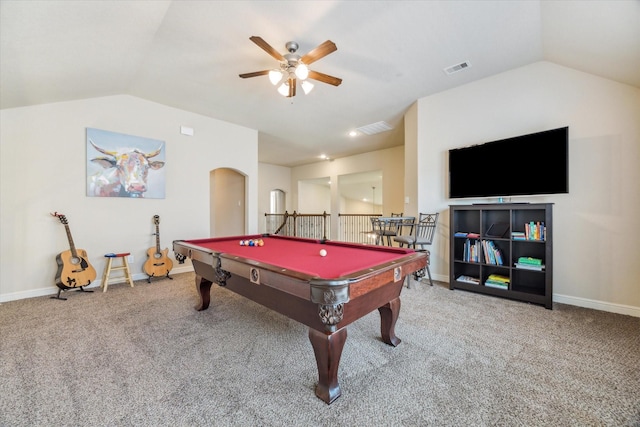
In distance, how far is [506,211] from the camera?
330 cm

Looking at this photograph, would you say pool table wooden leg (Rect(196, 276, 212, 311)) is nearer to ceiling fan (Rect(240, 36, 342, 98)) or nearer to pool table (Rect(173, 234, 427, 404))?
pool table (Rect(173, 234, 427, 404))

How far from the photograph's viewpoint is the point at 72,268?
3.23 meters

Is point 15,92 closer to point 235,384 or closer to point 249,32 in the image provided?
point 249,32

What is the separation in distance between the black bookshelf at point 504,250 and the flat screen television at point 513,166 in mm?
281

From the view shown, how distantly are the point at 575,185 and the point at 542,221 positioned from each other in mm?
516

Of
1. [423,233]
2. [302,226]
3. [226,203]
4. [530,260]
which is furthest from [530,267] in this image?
[226,203]

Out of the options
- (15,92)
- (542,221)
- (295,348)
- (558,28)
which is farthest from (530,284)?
(15,92)

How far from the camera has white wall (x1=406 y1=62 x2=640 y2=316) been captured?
2.60 metres

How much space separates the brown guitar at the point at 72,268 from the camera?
316 cm

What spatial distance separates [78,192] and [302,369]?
156 inches

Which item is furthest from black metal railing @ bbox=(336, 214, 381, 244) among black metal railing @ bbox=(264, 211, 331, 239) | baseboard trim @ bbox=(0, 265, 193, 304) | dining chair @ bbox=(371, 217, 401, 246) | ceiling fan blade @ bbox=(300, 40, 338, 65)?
ceiling fan blade @ bbox=(300, 40, 338, 65)

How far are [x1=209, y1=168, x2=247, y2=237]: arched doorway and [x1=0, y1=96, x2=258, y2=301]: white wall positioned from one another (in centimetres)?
229

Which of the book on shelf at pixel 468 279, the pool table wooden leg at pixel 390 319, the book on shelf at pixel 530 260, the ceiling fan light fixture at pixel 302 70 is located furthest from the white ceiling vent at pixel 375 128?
the pool table wooden leg at pixel 390 319

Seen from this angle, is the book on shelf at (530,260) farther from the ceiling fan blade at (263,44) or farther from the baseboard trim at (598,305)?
the ceiling fan blade at (263,44)
